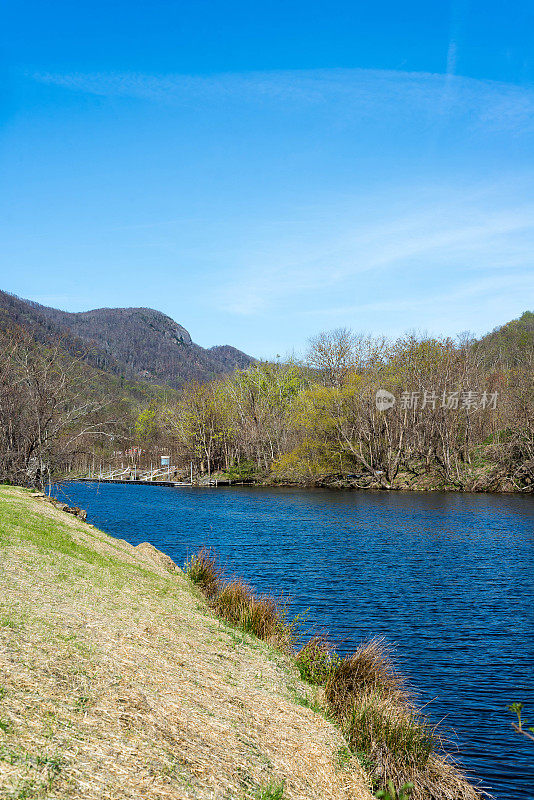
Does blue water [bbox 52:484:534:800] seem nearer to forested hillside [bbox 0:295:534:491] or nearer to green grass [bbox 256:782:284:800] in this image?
green grass [bbox 256:782:284:800]

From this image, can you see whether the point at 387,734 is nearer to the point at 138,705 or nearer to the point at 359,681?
the point at 359,681

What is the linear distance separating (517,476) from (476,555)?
30236 mm

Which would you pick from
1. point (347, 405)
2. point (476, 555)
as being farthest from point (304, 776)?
point (347, 405)

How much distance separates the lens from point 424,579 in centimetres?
2306

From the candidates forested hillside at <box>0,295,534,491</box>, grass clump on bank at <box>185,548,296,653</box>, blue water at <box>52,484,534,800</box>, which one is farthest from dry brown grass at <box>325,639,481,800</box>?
forested hillside at <box>0,295,534,491</box>

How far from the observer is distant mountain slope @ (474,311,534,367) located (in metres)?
98.8

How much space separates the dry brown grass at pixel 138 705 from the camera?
570 centimetres

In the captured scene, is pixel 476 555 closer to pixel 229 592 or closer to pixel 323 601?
pixel 323 601

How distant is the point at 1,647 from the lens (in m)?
7.62

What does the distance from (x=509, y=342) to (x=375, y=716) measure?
116m

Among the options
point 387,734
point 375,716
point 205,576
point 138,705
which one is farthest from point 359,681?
point 205,576

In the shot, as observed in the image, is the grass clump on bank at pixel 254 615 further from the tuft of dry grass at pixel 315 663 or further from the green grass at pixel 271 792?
the green grass at pixel 271 792

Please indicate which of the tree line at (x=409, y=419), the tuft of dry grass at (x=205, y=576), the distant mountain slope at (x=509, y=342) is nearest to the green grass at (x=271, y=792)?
the tuft of dry grass at (x=205, y=576)

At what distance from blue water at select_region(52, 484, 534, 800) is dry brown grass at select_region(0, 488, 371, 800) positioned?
3.68m
